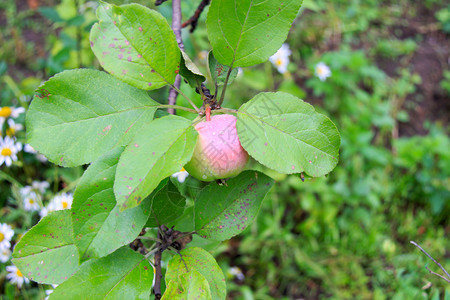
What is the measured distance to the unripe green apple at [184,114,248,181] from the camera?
1.61 ft

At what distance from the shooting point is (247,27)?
1.72ft

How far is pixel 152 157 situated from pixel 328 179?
1.58m

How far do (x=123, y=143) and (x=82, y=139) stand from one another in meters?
0.06

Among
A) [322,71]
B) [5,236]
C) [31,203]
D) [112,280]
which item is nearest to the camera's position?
[112,280]

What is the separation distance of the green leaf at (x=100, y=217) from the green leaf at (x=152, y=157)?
9 centimetres

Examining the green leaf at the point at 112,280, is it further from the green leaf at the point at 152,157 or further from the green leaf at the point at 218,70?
the green leaf at the point at 218,70

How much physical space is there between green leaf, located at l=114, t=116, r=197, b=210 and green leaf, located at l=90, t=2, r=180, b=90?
3.4 inches

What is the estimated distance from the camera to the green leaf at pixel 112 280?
1.78 ft

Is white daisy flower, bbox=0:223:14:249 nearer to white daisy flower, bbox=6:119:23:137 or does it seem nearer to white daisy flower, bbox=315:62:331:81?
white daisy flower, bbox=6:119:23:137

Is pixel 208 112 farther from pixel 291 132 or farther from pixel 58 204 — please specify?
pixel 58 204

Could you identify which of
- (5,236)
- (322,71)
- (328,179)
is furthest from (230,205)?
(322,71)

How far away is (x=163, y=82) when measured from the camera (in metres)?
0.54

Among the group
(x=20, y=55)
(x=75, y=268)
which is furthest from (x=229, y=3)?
(x=20, y=55)

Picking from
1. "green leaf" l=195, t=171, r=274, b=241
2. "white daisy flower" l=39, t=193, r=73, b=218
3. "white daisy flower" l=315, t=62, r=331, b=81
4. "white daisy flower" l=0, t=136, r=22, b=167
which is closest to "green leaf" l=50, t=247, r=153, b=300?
"green leaf" l=195, t=171, r=274, b=241
